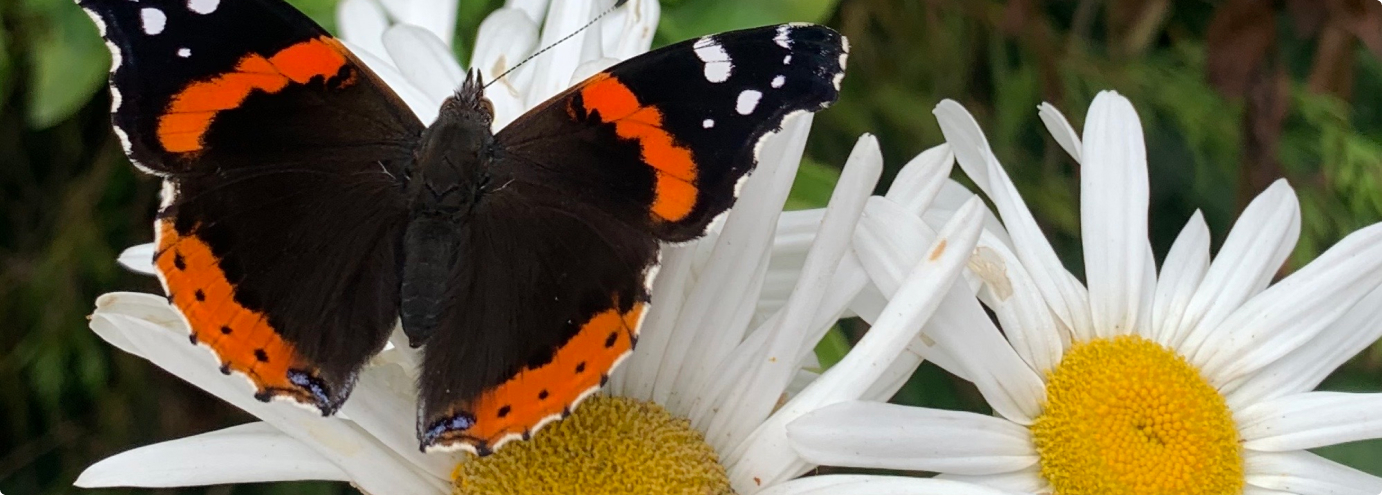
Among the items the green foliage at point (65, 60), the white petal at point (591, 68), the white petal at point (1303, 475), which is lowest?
the green foliage at point (65, 60)

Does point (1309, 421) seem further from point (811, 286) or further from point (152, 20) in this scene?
point (152, 20)

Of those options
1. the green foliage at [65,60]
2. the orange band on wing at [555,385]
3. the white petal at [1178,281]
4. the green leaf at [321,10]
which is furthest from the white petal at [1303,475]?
the green foliage at [65,60]

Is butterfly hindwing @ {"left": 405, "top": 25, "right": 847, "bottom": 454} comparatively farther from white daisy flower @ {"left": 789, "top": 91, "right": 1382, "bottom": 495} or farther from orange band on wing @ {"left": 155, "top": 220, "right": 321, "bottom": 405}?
white daisy flower @ {"left": 789, "top": 91, "right": 1382, "bottom": 495}

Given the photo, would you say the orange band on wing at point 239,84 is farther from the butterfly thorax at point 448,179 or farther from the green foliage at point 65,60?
the green foliage at point 65,60

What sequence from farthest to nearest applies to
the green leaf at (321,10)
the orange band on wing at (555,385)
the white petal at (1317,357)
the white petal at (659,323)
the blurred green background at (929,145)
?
the blurred green background at (929,145) < the green leaf at (321,10) < the white petal at (1317,357) < the white petal at (659,323) < the orange band on wing at (555,385)

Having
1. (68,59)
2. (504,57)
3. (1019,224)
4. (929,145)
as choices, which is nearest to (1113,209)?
(1019,224)

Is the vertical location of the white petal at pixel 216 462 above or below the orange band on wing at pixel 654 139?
below

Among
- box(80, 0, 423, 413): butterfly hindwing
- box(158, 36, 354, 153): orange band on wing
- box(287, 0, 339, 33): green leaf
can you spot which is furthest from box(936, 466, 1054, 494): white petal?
box(287, 0, 339, 33): green leaf
